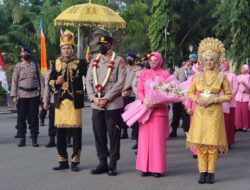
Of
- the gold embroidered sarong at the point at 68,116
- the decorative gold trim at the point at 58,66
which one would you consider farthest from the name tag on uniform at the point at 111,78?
the decorative gold trim at the point at 58,66

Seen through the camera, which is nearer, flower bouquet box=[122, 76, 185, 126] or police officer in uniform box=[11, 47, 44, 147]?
flower bouquet box=[122, 76, 185, 126]

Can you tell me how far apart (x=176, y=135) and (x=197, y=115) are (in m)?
5.69

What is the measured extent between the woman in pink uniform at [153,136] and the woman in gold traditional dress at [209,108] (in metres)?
0.64

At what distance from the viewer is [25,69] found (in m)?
11.6

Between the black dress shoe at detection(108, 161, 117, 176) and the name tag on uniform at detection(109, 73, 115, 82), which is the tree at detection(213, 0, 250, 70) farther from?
the black dress shoe at detection(108, 161, 117, 176)

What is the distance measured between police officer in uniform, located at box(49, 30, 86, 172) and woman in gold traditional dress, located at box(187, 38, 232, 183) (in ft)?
6.31

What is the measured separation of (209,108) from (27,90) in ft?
16.3

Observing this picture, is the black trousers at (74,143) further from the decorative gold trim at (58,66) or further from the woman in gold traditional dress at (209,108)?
the woman in gold traditional dress at (209,108)

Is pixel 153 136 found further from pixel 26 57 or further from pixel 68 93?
pixel 26 57

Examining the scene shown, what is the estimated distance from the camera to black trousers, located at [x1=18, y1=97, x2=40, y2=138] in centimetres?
Answer: 1166

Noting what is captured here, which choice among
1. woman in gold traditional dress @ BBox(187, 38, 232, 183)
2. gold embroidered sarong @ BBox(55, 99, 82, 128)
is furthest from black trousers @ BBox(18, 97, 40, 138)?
woman in gold traditional dress @ BBox(187, 38, 232, 183)

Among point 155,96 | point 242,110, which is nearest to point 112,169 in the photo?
point 155,96

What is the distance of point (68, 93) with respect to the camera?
8789mm

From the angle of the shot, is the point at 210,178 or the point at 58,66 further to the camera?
the point at 58,66
